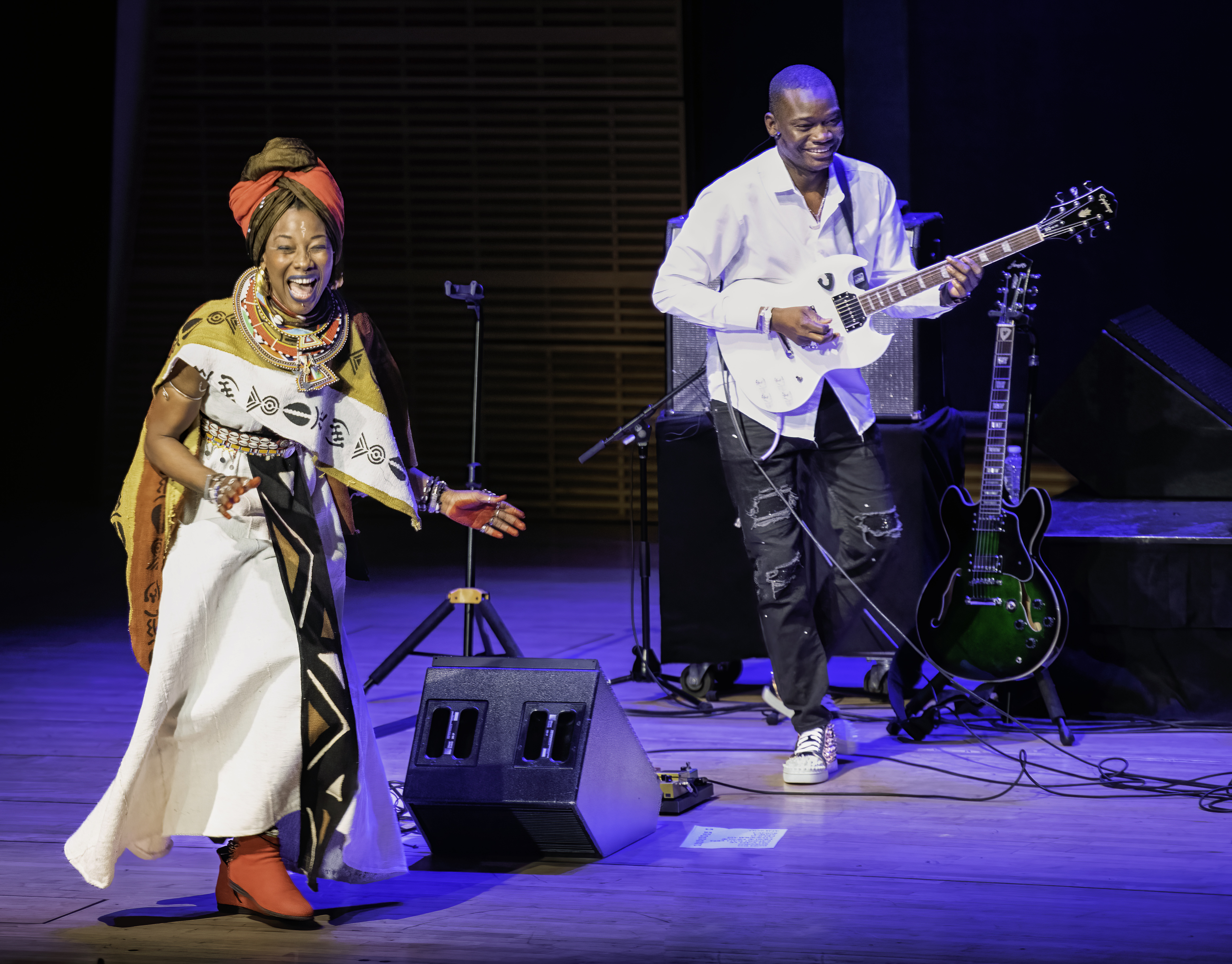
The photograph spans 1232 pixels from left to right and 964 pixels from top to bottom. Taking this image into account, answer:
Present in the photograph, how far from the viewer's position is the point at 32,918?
2775mm

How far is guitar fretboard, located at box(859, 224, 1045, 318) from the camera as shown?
12.0 feet

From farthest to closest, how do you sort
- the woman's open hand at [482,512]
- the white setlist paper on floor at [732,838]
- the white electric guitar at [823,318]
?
the white electric guitar at [823,318] → the white setlist paper on floor at [732,838] → the woman's open hand at [482,512]

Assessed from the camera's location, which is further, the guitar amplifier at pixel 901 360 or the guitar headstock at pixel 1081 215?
the guitar amplifier at pixel 901 360

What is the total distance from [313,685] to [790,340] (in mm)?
1717

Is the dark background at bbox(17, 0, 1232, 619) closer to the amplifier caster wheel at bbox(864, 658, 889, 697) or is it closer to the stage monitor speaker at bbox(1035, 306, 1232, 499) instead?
the stage monitor speaker at bbox(1035, 306, 1232, 499)

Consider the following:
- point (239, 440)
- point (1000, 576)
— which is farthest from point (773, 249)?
point (239, 440)

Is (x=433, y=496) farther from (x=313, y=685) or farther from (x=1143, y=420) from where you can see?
(x=1143, y=420)

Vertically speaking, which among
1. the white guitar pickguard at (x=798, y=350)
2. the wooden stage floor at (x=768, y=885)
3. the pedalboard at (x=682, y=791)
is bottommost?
the wooden stage floor at (x=768, y=885)

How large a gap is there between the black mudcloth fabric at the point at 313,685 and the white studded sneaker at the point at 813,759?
1.39m

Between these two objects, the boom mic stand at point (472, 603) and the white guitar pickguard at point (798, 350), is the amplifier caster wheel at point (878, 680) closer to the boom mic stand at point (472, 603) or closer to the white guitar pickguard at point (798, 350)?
the boom mic stand at point (472, 603)

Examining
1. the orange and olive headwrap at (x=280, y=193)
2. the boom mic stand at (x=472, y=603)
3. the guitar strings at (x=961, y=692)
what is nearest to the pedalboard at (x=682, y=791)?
the guitar strings at (x=961, y=692)

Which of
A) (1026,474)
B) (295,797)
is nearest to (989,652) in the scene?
(1026,474)

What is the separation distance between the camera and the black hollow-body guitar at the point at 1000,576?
13.3 ft

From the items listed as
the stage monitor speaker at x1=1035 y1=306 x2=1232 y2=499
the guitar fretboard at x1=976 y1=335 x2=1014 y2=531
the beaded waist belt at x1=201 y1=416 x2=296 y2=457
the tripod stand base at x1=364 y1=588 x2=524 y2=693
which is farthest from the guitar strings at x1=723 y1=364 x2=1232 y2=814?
the beaded waist belt at x1=201 y1=416 x2=296 y2=457
